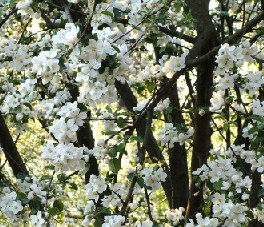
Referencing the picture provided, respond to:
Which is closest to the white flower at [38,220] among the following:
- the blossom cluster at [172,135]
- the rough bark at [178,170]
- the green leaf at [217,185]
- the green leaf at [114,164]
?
the green leaf at [114,164]

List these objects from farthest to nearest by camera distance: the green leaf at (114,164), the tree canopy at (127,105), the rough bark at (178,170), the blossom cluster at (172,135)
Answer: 1. the rough bark at (178,170)
2. the blossom cluster at (172,135)
3. the green leaf at (114,164)
4. the tree canopy at (127,105)

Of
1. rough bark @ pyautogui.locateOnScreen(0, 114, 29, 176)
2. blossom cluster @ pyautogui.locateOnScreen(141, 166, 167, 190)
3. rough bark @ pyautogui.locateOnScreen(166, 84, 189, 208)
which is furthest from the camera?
rough bark @ pyautogui.locateOnScreen(166, 84, 189, 208)

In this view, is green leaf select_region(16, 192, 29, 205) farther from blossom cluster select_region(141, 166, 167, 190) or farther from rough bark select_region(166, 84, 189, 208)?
rough bark select_region(166, 84, 189, 208)

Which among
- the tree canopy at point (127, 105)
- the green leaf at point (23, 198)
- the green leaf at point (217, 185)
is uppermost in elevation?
the tree canopy at point (127, 105)

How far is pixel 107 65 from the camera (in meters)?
2.07

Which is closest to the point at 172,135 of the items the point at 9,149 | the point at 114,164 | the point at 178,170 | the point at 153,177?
the point at 153,177

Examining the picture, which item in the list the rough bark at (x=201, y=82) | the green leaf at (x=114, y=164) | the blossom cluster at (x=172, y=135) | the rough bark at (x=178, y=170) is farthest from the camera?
→ the rough bark at (x=178, y=170)

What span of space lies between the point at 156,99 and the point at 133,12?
476 millimetres

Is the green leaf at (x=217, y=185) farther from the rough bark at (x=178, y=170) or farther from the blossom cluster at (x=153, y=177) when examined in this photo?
the rough bark at (x=178, y=170)

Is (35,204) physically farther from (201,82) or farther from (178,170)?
(178,170)

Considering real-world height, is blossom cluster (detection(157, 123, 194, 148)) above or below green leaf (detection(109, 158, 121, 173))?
above

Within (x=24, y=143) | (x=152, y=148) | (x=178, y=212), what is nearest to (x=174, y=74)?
(x=178, y=212)

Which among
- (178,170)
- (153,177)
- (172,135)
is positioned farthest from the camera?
(178,170)

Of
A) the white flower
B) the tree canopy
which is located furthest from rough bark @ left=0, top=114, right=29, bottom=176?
the white flower
